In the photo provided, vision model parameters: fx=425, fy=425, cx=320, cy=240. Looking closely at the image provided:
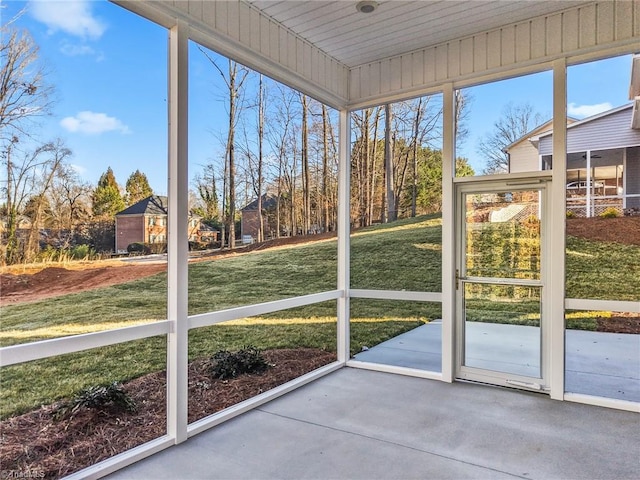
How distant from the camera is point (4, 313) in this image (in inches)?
97.9

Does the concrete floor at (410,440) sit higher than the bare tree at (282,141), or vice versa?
the bare tree at (282,141)

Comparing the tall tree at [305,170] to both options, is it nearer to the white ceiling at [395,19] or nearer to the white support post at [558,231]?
the white ceiling at [395,19]

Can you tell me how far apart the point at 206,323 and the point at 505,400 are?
268 centimetres

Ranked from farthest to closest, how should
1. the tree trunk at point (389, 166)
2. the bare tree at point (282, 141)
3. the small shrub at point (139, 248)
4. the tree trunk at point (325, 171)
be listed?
the tree trunk at point (325, 171)
the tree trunk at point (389, 166)
the bare tree at point (282, 141)
the small shrub at point (139, 248)

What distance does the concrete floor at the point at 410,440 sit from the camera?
2.61 meters

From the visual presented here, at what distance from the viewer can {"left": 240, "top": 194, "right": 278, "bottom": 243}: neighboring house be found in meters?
4.39

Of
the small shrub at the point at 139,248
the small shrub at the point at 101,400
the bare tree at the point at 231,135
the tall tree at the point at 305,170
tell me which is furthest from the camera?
the tall tree at the point at 305,170

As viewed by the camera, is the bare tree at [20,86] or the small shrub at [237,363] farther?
the small shrub at [237,363]

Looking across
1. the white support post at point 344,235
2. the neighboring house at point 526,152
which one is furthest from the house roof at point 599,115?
the white support post at point 344,235

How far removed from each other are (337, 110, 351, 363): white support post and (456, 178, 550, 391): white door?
1.26 meters

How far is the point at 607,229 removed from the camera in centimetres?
381

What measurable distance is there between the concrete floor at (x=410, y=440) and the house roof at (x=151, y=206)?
166 centimetres

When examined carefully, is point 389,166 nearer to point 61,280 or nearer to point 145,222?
point 145,222

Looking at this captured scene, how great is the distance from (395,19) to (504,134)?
1558 millimetres
